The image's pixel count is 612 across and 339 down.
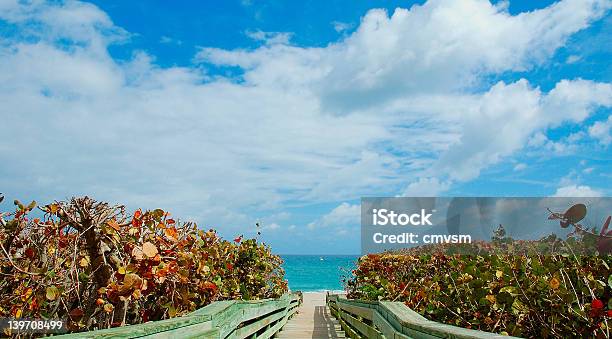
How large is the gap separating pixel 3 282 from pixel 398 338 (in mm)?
2707

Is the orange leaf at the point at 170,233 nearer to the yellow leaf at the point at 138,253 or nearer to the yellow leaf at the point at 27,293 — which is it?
the yellow leaf at the point at 138,253

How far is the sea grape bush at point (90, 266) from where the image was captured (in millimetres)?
3465

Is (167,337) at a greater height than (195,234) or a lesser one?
lesser

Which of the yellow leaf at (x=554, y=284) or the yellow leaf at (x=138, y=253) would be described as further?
the yellow leaf at (x=554, y=284)

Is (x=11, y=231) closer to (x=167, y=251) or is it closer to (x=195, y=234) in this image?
(x=167, y=251)

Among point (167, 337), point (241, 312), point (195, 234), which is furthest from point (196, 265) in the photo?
point (167, 337)

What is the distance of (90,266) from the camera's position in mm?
3580

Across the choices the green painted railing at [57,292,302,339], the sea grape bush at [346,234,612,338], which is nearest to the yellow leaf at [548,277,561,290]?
the sea grape bush at [346,234,612,338]

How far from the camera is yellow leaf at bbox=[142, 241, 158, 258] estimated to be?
368 centimetres

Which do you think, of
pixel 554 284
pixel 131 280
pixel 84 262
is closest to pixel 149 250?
pixel 131 280

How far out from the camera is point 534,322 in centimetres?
434

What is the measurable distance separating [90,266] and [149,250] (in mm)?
360

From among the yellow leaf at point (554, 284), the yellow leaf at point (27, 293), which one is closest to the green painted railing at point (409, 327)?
the yellow leaf at point (554, 284)

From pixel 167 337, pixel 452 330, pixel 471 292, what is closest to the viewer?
pixel 452 330
